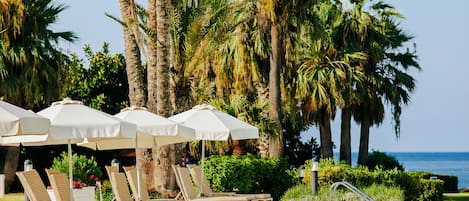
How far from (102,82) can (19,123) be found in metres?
25.6

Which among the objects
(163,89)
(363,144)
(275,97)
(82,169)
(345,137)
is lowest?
(82,169)

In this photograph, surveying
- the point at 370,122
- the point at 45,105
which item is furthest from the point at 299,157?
the point at 45,105

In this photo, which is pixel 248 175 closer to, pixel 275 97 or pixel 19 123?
pixel 275 97

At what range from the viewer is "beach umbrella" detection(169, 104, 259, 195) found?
19.0 m

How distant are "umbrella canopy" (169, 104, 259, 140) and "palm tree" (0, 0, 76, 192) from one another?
1102cm

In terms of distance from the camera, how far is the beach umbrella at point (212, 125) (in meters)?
19.0

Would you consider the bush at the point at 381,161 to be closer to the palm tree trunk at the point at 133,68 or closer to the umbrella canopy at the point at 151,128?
the palm tree trunk at the point at 133,68

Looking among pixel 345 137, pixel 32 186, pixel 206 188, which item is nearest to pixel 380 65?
pixel 345 137

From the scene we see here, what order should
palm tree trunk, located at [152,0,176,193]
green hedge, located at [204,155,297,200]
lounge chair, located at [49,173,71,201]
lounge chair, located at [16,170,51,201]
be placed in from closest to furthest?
1. lounge chair, located at [16,170,51,201]
2. lounge chair, located at [49,173,71,201]
3. palm tree trunk, located at [152,0,176,193]
4. green hedge, located at [204,155,297,200]

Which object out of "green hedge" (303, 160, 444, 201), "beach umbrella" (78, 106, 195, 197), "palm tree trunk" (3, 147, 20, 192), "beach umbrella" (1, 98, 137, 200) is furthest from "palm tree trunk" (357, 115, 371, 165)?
"beach umbrella" (1, 98, 137, 200)

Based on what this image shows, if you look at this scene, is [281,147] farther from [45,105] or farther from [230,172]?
[45,105]

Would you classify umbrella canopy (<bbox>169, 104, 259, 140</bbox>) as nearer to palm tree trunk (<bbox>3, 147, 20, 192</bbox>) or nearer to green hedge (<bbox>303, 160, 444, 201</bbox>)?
green hedge (<bbox>303, 160, 444, 201</bbox>)

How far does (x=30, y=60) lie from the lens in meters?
30.3

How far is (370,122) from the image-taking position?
3925 centimetres
